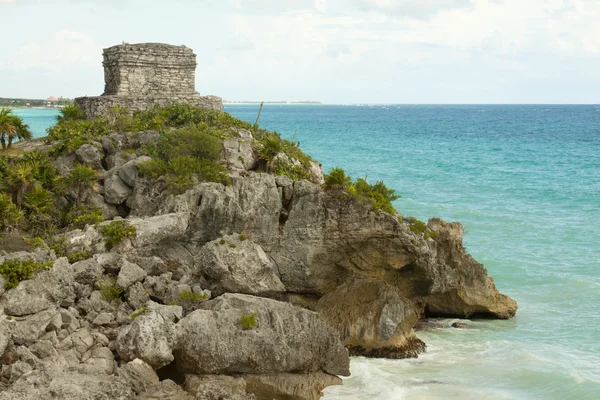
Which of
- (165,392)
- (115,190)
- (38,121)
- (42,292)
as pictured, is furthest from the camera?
(38,121)

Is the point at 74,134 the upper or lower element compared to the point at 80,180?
upper

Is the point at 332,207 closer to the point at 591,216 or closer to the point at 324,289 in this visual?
the point at 324,289

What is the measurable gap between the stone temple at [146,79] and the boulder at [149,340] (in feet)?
42.7

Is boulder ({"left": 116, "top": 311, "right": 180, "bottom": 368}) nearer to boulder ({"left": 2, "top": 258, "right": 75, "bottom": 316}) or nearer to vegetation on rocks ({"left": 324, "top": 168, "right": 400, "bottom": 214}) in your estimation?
boulder ({"left": 2, "top": 258, "right": 75, "bottom": 316})

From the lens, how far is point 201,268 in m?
16.9

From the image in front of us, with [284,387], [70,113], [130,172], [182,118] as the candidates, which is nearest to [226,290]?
[284,387]

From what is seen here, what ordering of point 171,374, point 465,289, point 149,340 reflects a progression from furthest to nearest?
point 465,289, point 171,374, point 149,340

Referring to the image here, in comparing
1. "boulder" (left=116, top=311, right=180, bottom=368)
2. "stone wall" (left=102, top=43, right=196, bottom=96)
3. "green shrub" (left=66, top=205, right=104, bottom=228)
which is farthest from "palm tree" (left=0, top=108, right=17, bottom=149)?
"boulder" (left=116, top=311, right=180, bottom=368)

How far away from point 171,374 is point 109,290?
2.61 m

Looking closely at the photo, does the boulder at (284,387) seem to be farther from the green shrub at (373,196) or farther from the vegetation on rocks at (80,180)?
the vegetation on rocks at (80,180)

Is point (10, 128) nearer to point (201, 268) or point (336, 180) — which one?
point (201, 268)

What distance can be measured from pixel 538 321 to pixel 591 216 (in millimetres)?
14320

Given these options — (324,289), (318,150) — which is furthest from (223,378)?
(318,150)

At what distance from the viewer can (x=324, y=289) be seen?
18.2 m
